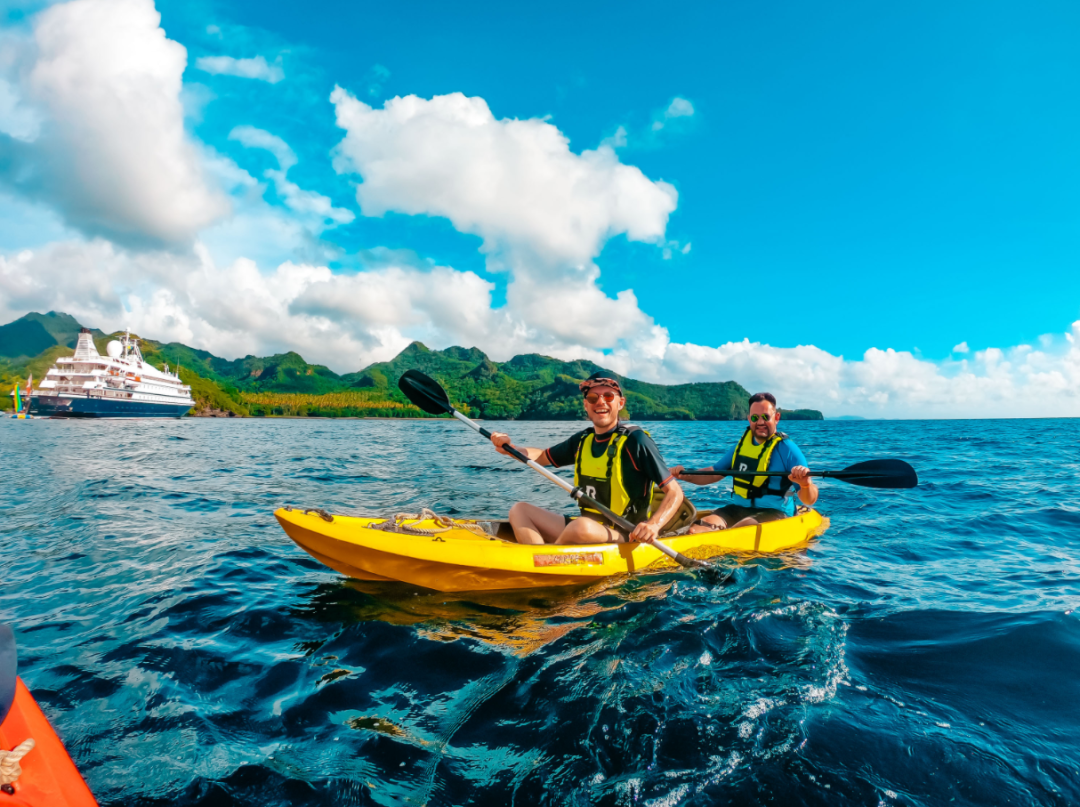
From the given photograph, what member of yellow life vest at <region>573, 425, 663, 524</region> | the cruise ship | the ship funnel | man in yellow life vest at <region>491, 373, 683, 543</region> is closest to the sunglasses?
man in yellow life vest at <region>491, 373, 683, 543</region>

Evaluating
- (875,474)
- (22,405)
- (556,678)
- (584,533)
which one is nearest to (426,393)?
(584,533)

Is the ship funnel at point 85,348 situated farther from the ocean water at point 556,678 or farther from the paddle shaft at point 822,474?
the paddle shaft at point 822,474

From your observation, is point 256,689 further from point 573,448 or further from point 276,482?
point 276,482

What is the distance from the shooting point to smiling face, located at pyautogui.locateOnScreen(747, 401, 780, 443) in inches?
272

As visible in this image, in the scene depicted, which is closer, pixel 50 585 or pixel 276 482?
pixel 50 585

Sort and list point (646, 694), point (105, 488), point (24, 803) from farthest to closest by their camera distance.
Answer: point (105, 488), point (646, 694), point (24, 803)

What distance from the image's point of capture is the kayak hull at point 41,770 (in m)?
1.58

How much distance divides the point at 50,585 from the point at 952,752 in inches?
285

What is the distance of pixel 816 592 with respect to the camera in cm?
503

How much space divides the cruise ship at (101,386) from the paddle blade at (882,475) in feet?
232

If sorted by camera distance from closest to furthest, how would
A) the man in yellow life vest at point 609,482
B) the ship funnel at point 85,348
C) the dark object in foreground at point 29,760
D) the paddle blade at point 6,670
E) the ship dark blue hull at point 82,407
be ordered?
the dark object in foreground at point 29,760, the paddle blade at point 6,670, the man in yellow life vest at point 609,482, the ship dark blue hull at point 82,407, the ship funnel at point 85,348

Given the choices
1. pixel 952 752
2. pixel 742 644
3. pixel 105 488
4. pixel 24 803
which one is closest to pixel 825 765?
pixel 952 752

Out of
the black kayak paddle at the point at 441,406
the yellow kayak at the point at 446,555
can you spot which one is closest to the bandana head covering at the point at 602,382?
the black kayak paddle at the point at 441,406

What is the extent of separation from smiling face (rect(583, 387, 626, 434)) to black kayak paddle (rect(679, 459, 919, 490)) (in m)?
2.33
